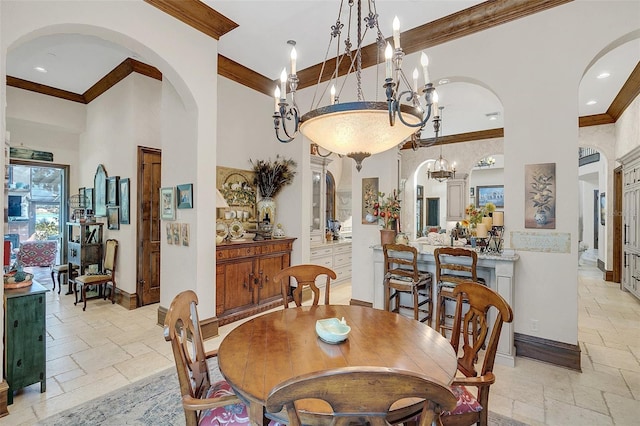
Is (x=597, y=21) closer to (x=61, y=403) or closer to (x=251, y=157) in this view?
(x=251, y=157)

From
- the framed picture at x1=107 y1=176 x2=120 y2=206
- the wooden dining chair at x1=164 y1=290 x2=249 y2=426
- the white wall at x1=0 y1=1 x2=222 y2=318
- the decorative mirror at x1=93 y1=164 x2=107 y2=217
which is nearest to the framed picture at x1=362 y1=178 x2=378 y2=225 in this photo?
the white wall at x1=0 y1=1 x2=222 y2=318

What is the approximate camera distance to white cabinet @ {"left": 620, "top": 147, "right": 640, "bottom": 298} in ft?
16.4

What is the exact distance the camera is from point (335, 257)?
6.33 meters

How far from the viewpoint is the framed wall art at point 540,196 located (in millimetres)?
2994

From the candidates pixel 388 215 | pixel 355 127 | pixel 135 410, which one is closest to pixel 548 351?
pixel 388 215

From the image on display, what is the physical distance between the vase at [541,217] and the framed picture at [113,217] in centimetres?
573

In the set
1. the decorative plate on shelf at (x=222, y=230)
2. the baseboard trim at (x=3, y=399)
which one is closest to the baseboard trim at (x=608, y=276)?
the decorative plate on shelf at (x=222, y=230)

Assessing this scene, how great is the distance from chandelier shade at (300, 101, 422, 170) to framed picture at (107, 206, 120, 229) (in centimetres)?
419

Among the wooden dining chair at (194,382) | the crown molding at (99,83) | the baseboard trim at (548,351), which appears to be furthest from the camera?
the crown molding at (99,83)

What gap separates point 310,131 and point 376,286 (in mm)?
2387

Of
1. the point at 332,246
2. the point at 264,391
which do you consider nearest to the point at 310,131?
the point at 264,391

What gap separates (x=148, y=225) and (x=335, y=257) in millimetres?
3439

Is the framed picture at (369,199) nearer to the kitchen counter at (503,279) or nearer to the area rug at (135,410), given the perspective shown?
the kitchen counter at (503,279)

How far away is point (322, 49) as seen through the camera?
13.3 feet
